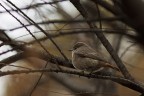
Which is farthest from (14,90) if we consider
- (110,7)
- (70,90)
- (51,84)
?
(110,7)

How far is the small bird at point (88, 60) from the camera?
4.08 metres

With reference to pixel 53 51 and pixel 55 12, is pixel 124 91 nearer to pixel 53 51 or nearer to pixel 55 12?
pixel 53 51

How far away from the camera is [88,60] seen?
4254 millimetres

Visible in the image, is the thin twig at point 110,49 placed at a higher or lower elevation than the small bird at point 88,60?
lower

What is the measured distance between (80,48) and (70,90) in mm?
522

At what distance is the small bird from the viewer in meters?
4.08

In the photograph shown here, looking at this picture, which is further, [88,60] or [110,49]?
[88,60]

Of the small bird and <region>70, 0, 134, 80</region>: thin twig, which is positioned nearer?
<region>70, 0, 134, 80</region>: thin twig

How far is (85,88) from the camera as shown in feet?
15.6

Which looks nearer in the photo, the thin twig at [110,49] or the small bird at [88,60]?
the thin twig at [110,49]

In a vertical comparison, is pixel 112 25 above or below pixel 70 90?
above

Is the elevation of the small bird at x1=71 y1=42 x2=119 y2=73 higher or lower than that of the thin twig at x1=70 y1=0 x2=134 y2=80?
higher

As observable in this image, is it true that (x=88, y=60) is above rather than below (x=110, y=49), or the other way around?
above

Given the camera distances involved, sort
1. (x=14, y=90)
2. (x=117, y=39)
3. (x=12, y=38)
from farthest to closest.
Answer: (x=14, y=90) → (x=117, y=39) → (x=12, y=38)
